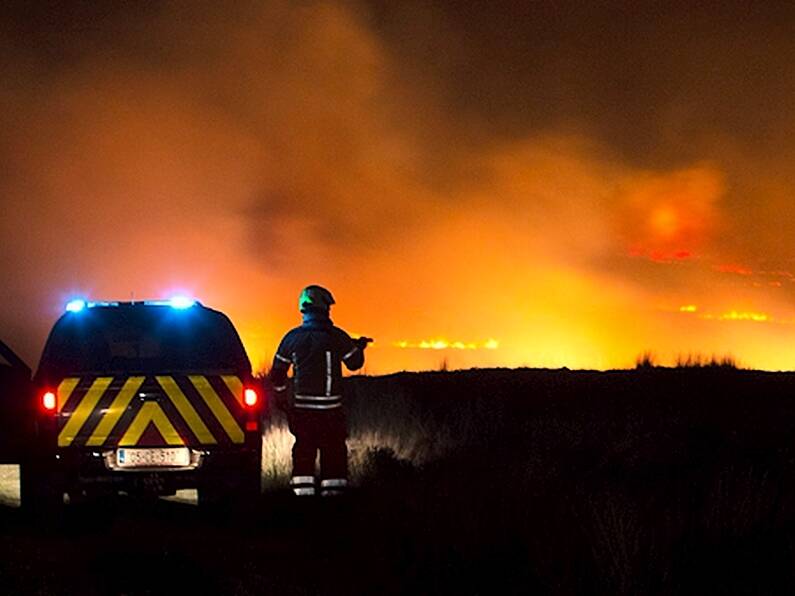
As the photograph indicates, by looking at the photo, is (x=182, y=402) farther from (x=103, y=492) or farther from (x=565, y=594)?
(x=565, y=594)

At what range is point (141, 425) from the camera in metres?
9.50

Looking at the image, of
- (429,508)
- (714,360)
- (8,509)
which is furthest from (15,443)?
(714,360)

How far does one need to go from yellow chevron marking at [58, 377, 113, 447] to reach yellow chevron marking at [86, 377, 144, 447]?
12cm

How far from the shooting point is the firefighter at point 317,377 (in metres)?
11.0

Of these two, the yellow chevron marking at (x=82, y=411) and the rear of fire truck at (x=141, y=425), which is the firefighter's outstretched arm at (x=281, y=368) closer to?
the rear of fire truck at (x=141, y=425)

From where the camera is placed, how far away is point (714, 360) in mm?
27391

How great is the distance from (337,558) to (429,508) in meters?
1.56

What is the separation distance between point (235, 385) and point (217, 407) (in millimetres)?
216

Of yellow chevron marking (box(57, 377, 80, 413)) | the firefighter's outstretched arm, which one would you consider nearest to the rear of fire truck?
yellow chevron marking (box(57, 377, 80, 413))

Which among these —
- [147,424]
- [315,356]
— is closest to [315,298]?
[315,356]

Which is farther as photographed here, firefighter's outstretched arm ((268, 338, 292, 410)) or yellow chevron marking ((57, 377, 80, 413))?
firefighter's outstretched arm ((268, 338, 292, 410))

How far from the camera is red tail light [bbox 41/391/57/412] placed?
944 centimetres

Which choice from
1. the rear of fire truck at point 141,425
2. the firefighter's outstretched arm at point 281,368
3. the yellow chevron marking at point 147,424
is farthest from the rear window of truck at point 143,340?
the firefighter's outstretched arm at point 281,368

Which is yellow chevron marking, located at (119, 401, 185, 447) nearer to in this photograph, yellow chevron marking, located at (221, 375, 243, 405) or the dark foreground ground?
yellow chevron marking, located at (221, 375, 243, 405)
